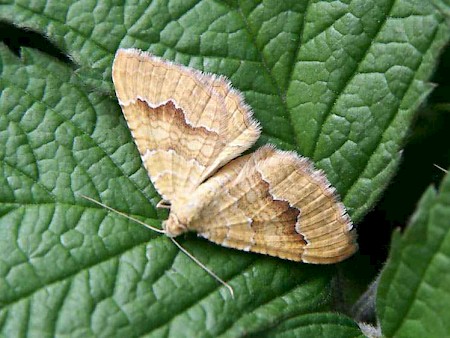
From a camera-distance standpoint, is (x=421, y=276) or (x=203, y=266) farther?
(x=203, y=266)

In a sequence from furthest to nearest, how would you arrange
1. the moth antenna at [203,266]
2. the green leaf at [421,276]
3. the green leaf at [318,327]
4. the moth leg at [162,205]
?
the moth leg at [162,205]
the moth antenna at [203,266]
the green leaf at [318,327]
the green leaf at [421,276]

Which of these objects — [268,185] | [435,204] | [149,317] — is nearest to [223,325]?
[149,317]

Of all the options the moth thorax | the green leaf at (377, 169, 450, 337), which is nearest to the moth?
the moth thorax

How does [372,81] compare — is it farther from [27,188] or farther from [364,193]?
[27,188]

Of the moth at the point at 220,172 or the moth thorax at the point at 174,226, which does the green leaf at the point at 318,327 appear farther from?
the moth thorax at the point at 174,226

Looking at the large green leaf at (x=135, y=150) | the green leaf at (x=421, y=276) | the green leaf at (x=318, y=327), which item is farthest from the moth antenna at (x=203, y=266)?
the green leaf at (x=421, y=276)

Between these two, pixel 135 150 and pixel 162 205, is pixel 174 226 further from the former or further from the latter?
pixel 135 150

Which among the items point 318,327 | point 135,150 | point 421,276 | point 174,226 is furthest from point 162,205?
point 421,276
